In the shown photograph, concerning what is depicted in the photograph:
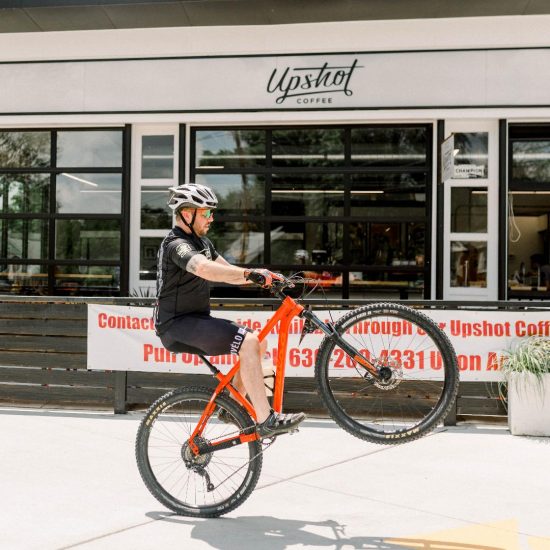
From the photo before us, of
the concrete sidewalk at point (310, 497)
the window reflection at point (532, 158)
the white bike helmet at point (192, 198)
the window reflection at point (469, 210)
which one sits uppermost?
the window reflection at point (532, 158)

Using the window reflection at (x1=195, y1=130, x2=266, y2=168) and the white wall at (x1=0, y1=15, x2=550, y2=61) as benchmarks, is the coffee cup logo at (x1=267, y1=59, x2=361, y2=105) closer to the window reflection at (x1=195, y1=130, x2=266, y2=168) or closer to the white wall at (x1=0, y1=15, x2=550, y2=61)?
the white wall at (x1=0, y1=15, x2=550, y2=61)

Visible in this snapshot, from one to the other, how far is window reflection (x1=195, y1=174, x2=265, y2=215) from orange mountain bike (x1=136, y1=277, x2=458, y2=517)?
5.64 m

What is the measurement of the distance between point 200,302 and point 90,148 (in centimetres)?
694

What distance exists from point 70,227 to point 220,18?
406 centimetres

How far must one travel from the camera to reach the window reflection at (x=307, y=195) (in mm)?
10023

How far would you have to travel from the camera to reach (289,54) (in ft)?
31.8

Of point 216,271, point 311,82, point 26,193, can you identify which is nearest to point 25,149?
point 26,193

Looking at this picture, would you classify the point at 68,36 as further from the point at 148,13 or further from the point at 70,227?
the point at 70,227

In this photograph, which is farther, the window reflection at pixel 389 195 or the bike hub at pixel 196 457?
the window reflection at pixel 389 195

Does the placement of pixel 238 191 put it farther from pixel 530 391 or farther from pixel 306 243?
pixel 530 391

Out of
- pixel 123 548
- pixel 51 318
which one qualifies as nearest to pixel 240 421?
pixel 123 548

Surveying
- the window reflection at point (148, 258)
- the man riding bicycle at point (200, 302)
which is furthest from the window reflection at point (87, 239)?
the man riding bicycle at point (200, 302)

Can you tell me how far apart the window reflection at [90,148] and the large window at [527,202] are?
20.1ft

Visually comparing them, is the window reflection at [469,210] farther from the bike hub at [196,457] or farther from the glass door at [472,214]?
the bike hub at [196,457]
